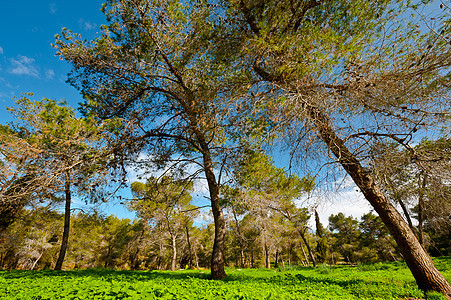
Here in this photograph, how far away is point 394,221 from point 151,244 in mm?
26446

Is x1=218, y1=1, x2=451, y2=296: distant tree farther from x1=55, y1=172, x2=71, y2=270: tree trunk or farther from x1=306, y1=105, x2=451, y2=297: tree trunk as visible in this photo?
x1=55, y1=172, x2=71, y2=270: tree trunk

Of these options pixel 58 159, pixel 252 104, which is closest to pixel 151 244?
pixel 58 159

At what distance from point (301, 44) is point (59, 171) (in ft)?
21.3

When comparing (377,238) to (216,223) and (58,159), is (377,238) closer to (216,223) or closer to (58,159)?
(216,223)

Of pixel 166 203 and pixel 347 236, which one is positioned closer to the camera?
pixel 166 203

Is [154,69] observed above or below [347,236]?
above

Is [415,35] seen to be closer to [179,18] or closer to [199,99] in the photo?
[199,99]

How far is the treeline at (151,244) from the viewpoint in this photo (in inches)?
807

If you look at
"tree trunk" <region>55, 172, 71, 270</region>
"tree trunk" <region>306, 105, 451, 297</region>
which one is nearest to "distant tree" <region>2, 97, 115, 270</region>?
"tree trunk" <region>306, 105, 451, 297</region>

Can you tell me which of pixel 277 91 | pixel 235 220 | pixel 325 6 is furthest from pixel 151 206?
pixel 325 6

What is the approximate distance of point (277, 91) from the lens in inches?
181

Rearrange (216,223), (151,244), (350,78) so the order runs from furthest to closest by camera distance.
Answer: (151,244) < (216,223) < (350,78)

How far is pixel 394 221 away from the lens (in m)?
4.52

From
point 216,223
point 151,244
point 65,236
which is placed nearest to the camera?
point 216,223
